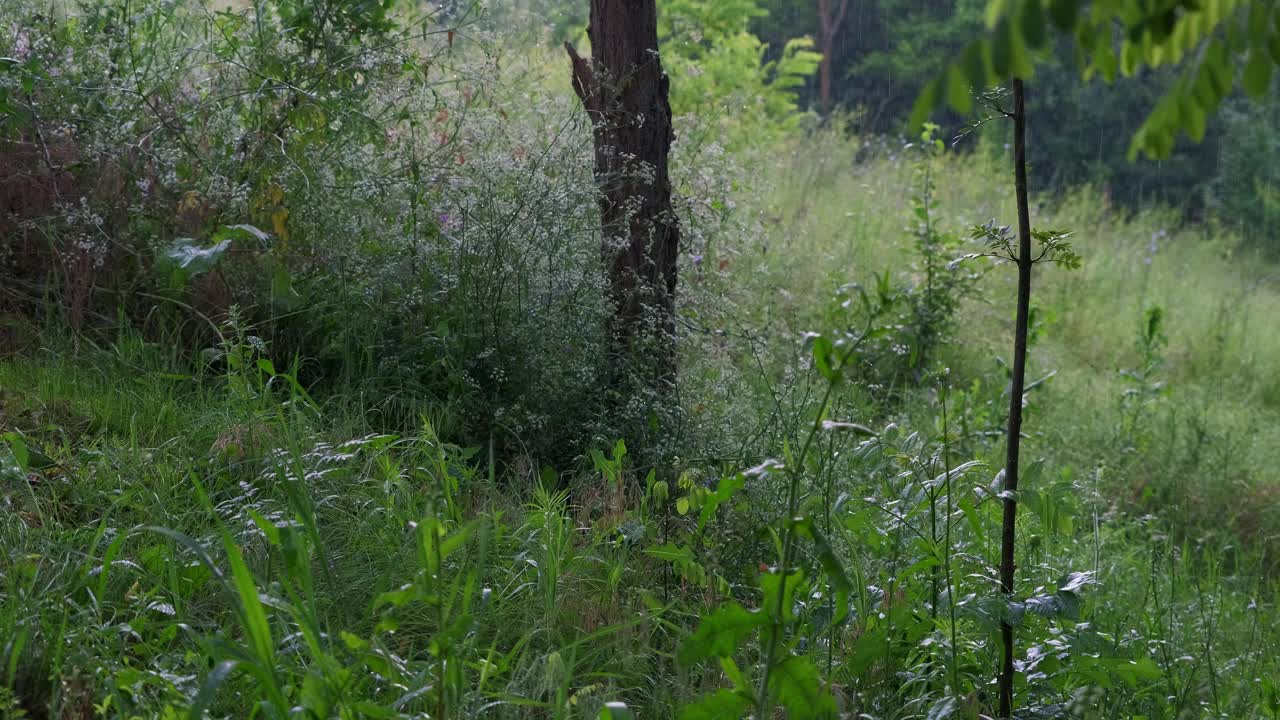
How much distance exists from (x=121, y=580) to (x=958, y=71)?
225 centimetres

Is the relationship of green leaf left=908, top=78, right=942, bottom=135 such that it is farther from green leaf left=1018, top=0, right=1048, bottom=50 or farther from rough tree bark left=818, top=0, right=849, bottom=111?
rough tree bark left=818, top=0, right=849, bottom=111

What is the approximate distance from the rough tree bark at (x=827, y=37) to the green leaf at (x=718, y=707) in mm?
22431

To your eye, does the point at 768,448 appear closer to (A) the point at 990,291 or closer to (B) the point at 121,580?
(B) the point at 121,580

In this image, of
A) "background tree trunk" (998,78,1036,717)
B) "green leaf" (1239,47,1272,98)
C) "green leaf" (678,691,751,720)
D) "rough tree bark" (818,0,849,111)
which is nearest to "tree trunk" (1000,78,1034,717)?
"background tree trunk" (998,78,1036,717)

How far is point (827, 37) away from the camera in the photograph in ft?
82.3

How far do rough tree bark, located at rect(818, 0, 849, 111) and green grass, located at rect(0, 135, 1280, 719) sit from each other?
19.8 metres

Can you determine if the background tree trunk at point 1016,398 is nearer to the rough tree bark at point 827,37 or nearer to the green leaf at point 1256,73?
the green leaf at point 1256,73

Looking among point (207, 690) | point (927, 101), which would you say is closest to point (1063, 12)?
point (927, 101)

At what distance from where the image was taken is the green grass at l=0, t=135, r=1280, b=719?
223cm

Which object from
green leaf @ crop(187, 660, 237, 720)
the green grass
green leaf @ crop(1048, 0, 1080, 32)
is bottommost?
the green grass

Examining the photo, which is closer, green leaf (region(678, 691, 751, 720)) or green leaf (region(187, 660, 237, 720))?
green leaf (region(187, 660, 237, 720))

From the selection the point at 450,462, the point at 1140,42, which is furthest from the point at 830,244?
the point at 1140,42

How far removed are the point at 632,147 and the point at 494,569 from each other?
7.37 feet

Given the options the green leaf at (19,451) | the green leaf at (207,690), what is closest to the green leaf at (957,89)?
the green leaf at (207,690)
